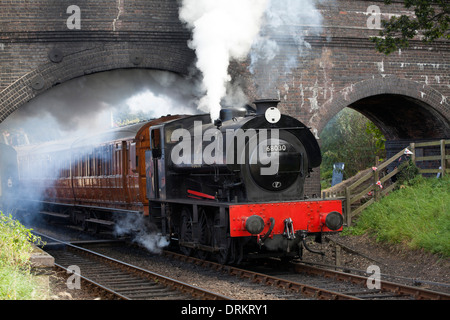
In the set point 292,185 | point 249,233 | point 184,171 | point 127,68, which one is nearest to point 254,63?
point 127,68

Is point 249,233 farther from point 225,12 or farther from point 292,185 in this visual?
point 225,12

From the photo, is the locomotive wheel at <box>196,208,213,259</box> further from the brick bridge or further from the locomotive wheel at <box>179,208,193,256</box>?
the brick bridge

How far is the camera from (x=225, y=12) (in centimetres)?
1348

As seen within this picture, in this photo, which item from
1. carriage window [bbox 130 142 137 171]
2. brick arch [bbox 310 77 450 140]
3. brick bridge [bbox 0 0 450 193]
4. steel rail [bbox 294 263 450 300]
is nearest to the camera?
steel rail [bbox 294 263 450 300]

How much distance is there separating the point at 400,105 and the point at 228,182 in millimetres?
9412

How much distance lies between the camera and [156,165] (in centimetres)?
1230

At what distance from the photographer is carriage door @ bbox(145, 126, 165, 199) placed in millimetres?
12008

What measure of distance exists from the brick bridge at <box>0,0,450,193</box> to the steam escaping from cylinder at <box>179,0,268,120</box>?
27.7 inches

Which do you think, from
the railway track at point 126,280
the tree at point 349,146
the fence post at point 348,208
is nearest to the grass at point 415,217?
the fence post at point 348,208

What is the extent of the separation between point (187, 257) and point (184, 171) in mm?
1636

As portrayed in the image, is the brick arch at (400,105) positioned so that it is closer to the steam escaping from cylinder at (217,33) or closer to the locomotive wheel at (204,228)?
the steam escaping from cylinder at (217,33)

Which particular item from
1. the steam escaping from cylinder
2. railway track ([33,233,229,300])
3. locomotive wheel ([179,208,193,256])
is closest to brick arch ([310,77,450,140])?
the steam escaping from cylinder

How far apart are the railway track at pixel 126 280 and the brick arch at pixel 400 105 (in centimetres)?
683

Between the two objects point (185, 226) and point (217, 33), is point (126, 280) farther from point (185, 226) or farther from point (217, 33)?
point (217, 33)
